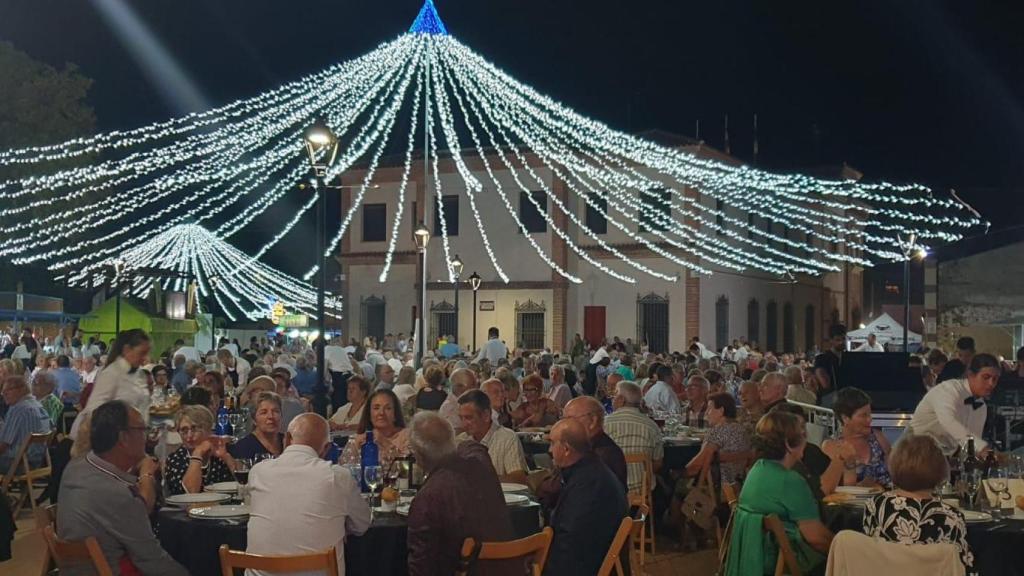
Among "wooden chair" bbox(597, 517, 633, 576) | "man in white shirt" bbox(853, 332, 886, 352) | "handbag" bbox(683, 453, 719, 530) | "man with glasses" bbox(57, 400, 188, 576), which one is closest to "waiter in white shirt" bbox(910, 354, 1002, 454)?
"handbag" bbox(683, 453, 719, 530)

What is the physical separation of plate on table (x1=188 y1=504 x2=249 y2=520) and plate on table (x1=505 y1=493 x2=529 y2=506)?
4.58ft

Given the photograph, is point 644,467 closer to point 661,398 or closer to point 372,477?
point 372,477

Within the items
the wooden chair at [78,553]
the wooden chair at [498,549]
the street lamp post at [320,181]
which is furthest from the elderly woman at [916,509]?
the street lamp post at [320,181]

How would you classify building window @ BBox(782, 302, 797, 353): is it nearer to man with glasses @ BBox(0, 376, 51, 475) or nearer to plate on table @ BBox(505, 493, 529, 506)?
man with glasses @ BBox(0, 376, 51, 475)

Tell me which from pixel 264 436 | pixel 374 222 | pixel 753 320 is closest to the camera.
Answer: pixel 264 436

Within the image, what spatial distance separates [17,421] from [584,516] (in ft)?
20.8

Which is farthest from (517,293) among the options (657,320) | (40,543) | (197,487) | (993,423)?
(197,487)

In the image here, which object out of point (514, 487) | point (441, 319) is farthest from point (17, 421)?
point (441, 319)

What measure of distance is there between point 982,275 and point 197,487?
945 inches

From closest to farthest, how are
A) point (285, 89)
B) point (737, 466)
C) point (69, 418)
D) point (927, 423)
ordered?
point (927, 423) < point (737, 466) < point (69, 418) < point (285, 89)

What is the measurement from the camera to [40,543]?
8.99 m

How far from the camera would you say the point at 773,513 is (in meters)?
4.96

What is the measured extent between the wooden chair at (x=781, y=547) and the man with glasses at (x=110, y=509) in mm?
2702

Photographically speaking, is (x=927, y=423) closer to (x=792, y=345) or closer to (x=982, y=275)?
(x=982, y=275)
